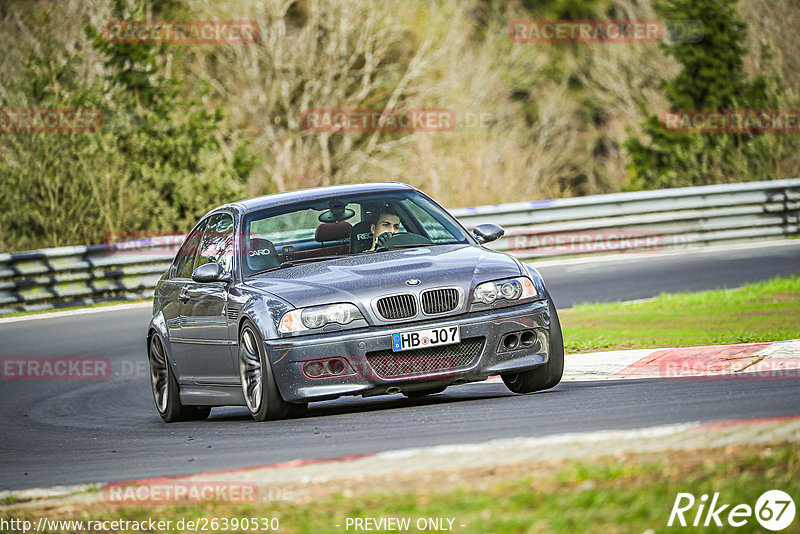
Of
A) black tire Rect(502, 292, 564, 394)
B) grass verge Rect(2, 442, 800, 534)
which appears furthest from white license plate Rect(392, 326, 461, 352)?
grass verge Rect(2, 442, 800, 534)

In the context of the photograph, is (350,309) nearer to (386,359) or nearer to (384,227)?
(386,359)

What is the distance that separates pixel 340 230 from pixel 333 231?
0.17ft

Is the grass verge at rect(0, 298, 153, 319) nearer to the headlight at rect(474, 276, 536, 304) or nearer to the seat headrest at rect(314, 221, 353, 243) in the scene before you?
the seat headrest at rect(314, 221, 353, 243)

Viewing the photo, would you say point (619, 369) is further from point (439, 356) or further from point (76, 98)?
point (76, 98)

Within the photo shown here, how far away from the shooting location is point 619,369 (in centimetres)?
1038

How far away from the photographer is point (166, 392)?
34.1 feet

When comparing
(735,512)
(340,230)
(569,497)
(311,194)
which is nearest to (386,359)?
(340,230)

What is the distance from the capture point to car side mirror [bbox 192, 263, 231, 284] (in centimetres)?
935

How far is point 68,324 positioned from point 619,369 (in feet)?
31.9

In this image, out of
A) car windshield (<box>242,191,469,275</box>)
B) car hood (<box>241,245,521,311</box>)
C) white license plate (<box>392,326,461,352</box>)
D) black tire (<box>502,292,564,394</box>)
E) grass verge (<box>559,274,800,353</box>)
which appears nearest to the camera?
white license plate (<box>392,326,461,352</box>)

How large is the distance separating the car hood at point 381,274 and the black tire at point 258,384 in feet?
1.13

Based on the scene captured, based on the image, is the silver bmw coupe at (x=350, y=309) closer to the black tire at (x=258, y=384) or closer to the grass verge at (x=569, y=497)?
the black tire at (x=258, y=384)

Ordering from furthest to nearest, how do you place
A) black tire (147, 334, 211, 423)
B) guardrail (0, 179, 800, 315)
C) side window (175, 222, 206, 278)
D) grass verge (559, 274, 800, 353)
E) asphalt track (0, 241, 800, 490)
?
1. guardrail (0, 179, 800, 315)
2. grass verge (559, 274, 800, 353)
3. side window (175, 222, 206, 278)
4. black tire (147, 334, 211, 423)
5. asphalt track (0, 241, 800, 490)

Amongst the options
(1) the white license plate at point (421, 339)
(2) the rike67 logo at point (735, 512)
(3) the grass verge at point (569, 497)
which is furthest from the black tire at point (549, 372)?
(2) the rike67 logo at point (735, 512)
